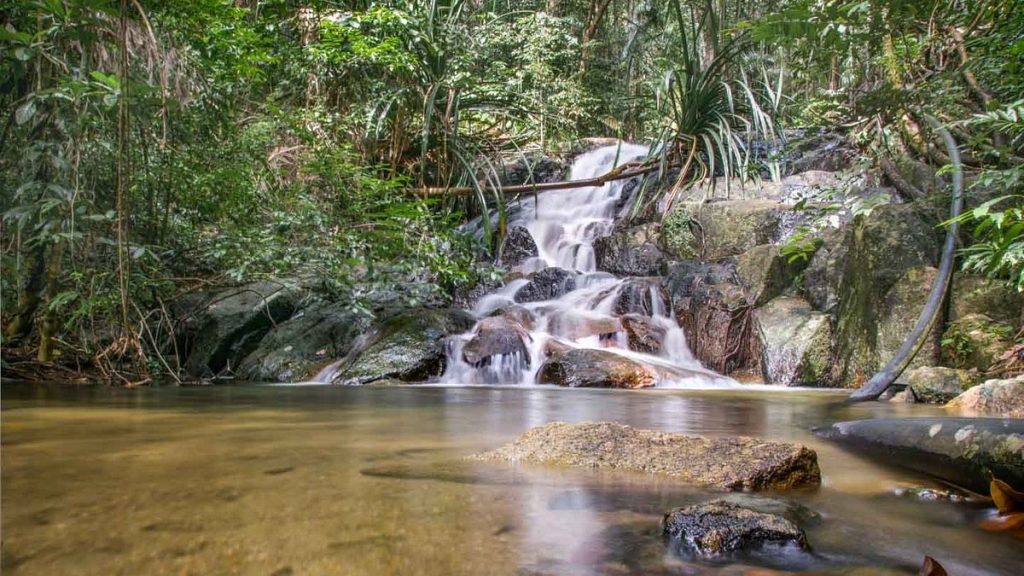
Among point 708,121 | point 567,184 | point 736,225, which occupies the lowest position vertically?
point 736,225

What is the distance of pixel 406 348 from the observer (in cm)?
725

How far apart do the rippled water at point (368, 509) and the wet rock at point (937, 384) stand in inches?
94.4

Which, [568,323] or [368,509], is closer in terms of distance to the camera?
[368,509]

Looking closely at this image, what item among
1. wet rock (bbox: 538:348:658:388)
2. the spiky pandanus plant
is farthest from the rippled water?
the spiky pandanus plant

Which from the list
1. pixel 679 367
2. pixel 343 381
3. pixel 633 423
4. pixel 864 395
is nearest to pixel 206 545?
pixel 633 423

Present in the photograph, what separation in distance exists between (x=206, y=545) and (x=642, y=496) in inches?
43.4

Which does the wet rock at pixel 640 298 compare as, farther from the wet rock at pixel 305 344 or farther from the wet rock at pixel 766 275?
the wet rock at pixel 305 344

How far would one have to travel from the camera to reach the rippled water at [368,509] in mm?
1324

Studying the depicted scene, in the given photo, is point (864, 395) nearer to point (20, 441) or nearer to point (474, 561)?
point (474, 561)

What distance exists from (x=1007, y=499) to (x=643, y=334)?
6101 millimetres

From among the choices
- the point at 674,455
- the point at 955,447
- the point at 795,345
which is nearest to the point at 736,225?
the point at 795,345

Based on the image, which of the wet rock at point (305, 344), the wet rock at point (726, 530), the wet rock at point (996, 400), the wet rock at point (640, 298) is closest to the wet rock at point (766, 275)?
the wet rock at point (640, 298)

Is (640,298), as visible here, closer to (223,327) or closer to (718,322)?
(718,322)

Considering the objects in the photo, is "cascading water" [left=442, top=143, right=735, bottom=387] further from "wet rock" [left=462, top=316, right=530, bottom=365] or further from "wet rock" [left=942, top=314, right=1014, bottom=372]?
"wet rock" [left=942, top=314, right=1014, bottom=372]
